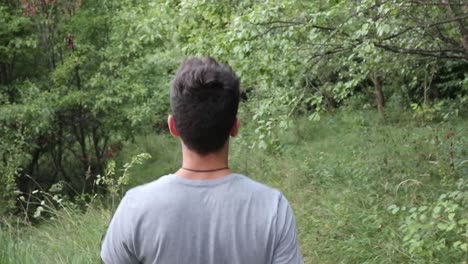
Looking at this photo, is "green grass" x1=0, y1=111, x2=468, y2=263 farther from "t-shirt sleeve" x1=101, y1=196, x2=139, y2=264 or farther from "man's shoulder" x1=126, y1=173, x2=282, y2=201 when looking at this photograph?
"man's shoulder" x1=126, y1=173, x2=282, y2=201

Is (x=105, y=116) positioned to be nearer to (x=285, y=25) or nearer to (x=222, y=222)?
(x=285, y=25)

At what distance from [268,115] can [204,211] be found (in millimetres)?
3985

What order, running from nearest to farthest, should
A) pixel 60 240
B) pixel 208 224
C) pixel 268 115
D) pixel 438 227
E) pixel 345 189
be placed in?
pixel 208 224, pixel 438 227, pixel 60 240, pixel 268 115, pixel 345 189

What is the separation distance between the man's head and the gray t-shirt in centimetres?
12

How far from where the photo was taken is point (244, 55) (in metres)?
4.99

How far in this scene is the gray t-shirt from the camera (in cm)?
160

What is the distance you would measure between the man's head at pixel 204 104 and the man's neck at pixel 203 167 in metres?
0.02

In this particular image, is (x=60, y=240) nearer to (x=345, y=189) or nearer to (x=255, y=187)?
(x=345, y=189)

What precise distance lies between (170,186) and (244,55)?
348 centimetres

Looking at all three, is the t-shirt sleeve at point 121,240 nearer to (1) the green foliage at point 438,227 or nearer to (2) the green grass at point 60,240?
(1) the green foliage at point 438,227

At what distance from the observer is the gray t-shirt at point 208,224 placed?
1.60 metres

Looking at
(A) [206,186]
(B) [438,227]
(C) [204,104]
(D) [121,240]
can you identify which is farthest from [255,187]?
(B) [438,227]

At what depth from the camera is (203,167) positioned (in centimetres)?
165

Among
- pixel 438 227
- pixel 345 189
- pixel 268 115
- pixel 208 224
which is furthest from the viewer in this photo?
pixel 345 189
